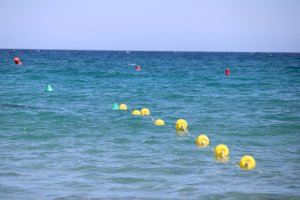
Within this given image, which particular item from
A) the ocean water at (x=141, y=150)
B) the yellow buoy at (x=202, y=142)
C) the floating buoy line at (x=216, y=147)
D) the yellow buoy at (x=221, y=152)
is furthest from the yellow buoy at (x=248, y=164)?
the yellow buoy at (x=202, y=142)

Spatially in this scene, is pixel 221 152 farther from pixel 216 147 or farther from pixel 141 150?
pixel 141 150

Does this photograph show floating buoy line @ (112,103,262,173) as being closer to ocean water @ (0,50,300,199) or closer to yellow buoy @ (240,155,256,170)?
yellow buoy @ (240,155,256,170)

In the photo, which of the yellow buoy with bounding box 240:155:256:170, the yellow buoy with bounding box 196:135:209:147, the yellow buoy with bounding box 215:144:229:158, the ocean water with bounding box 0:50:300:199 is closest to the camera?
the ocean water with bounding box 0:50:300:199

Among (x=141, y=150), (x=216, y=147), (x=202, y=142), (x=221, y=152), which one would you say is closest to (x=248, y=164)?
(x=221, y=152)

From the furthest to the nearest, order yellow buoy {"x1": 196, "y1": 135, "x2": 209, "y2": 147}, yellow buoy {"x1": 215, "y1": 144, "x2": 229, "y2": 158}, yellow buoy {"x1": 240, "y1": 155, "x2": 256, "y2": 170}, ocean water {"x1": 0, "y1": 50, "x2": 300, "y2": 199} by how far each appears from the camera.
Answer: yellow buoy {"x1": 196, "y1": 135, "x2": 209, "y2": 147}, yellow buoy {"x1": 215, "y1": 144, "x2": 229, "y2": 158}, yellow buoy {"x1": 240, "y1": 155, "x2": 256, "y2": 170}, ocean water {"x1": 0, "y1": 50, "x2": 300, "y2": 199}

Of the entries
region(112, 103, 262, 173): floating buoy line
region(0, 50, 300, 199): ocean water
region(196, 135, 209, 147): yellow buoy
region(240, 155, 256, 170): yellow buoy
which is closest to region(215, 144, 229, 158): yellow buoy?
region(112, 103, 262, 173): floating buoy line

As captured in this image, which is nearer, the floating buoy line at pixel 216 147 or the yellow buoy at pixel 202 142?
the floating buoy line at pixel 216 147

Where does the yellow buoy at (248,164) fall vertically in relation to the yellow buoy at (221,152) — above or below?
below

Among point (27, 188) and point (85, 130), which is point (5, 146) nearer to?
point (85, 130)

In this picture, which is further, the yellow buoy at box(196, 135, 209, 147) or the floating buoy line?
the yellow buoy at box(196, 135, 209, 147)

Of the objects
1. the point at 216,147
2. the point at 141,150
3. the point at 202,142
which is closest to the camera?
the point at 216,147

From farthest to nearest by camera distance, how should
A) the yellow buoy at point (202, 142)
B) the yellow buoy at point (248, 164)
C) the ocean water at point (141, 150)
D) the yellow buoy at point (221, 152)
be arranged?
the yellow buoy at point (202, 142), the yellow buoy at point (221, 152), the yellow buoy at point (248, 164), the ocean water at point (141, 150)

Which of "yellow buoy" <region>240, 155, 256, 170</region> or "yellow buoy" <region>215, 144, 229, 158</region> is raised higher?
"yellow buoy" <region>215, 144, 229, 158</region>

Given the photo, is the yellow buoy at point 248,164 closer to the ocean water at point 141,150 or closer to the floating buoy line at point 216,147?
the floating buoy line at point 216,147
